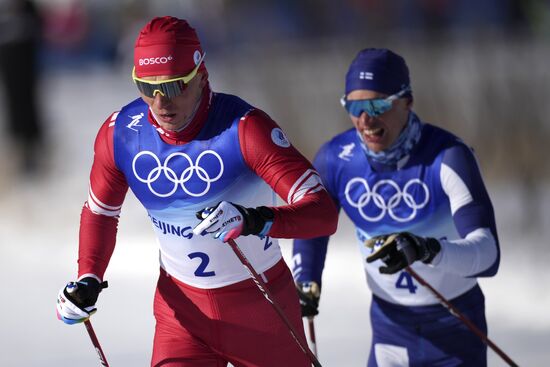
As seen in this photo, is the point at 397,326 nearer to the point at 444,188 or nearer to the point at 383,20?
the point at 444,188

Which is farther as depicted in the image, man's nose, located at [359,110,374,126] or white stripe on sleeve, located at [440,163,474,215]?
man's nose, located at [359,110,374,126]

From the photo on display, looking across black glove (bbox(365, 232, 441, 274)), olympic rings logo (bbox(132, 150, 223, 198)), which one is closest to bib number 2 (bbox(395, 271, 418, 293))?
black glove (bbox(365, 232, 441, 274))

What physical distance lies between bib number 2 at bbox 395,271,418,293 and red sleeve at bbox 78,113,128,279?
1.16 metres

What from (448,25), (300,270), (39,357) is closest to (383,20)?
(448,25)

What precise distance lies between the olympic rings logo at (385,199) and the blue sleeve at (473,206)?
21 cm

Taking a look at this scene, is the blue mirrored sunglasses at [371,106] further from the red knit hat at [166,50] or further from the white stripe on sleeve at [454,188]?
the red knit hat at [166,50]

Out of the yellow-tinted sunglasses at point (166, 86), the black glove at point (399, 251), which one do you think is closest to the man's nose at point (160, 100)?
the yellow-tinted sunglasses at point (166, 86)

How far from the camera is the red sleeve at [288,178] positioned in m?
3.95

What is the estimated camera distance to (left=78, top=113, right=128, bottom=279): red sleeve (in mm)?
4320

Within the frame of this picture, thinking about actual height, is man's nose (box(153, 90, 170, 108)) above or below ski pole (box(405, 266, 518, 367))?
above

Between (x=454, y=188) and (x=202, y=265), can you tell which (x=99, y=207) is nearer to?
(x=202, y=265)

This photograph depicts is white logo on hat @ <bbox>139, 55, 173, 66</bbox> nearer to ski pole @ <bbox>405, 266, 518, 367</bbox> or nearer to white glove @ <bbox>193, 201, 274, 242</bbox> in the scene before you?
white glove @ <bbox>193, 201, 274, 242</bbox>

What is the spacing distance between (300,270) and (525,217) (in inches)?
186

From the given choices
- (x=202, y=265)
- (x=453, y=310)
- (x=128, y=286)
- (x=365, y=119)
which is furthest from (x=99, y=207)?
(x=128, y=286)
